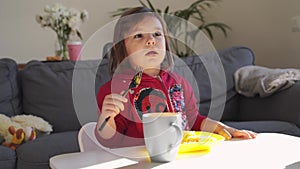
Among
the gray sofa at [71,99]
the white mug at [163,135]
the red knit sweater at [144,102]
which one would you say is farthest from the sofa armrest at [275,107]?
the white mug at [163,135]

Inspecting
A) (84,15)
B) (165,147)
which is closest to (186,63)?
(84,15)

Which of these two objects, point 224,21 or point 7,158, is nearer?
point 7,158

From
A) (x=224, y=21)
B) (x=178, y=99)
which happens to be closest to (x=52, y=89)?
(x=178, y=99)

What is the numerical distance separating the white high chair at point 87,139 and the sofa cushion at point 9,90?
1188 mm

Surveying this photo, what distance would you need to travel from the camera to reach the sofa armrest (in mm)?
1953

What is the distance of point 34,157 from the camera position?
5.31 ft

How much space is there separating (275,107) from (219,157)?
1275mm

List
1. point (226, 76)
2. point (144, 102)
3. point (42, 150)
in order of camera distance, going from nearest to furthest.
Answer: point (144, 102), point (42, 150), point (226, 76)

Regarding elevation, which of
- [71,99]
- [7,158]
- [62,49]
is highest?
[62,49]

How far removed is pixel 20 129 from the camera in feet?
6.12

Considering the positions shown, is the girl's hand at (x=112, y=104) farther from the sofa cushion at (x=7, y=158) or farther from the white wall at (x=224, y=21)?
the white wall at (x=224, y=21)

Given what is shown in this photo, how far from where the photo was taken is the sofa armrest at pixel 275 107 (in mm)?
1953

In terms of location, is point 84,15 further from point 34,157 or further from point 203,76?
point 34,157

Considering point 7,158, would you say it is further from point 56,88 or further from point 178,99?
point 178,99
